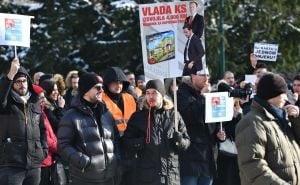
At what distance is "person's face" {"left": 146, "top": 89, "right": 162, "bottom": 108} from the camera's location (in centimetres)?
716

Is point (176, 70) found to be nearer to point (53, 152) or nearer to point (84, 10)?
point (53, 152)

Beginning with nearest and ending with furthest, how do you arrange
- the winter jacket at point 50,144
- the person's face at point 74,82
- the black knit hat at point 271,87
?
1. the black knit hat at point 271,87
2. the winter jacket at point 50,144
3. the person's face at point 74,82

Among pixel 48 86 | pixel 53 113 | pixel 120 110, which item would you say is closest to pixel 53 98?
pixel 48 86

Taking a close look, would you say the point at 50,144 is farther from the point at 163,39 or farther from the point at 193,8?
the point at 193,8

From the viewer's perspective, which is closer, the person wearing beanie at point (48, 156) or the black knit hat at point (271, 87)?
the black knit hat at point (271, 87)

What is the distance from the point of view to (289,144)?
5.15 m

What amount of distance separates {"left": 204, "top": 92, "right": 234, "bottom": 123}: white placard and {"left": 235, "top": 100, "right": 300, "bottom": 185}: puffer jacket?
2.49m

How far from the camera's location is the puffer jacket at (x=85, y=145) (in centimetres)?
655

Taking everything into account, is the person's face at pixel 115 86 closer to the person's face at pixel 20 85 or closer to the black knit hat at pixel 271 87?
the person's face at pixel 20 85

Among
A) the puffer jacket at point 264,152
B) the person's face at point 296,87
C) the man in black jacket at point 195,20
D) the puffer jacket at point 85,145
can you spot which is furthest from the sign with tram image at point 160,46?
the puffer jacket at point 264,152

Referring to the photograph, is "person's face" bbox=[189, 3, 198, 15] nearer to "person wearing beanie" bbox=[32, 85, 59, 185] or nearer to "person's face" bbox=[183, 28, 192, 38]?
"person's face" bbox=[183, 28, 192, 38]

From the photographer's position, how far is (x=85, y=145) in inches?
260

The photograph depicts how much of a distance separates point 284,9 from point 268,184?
1397cm

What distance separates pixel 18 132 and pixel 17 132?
0.01 m
